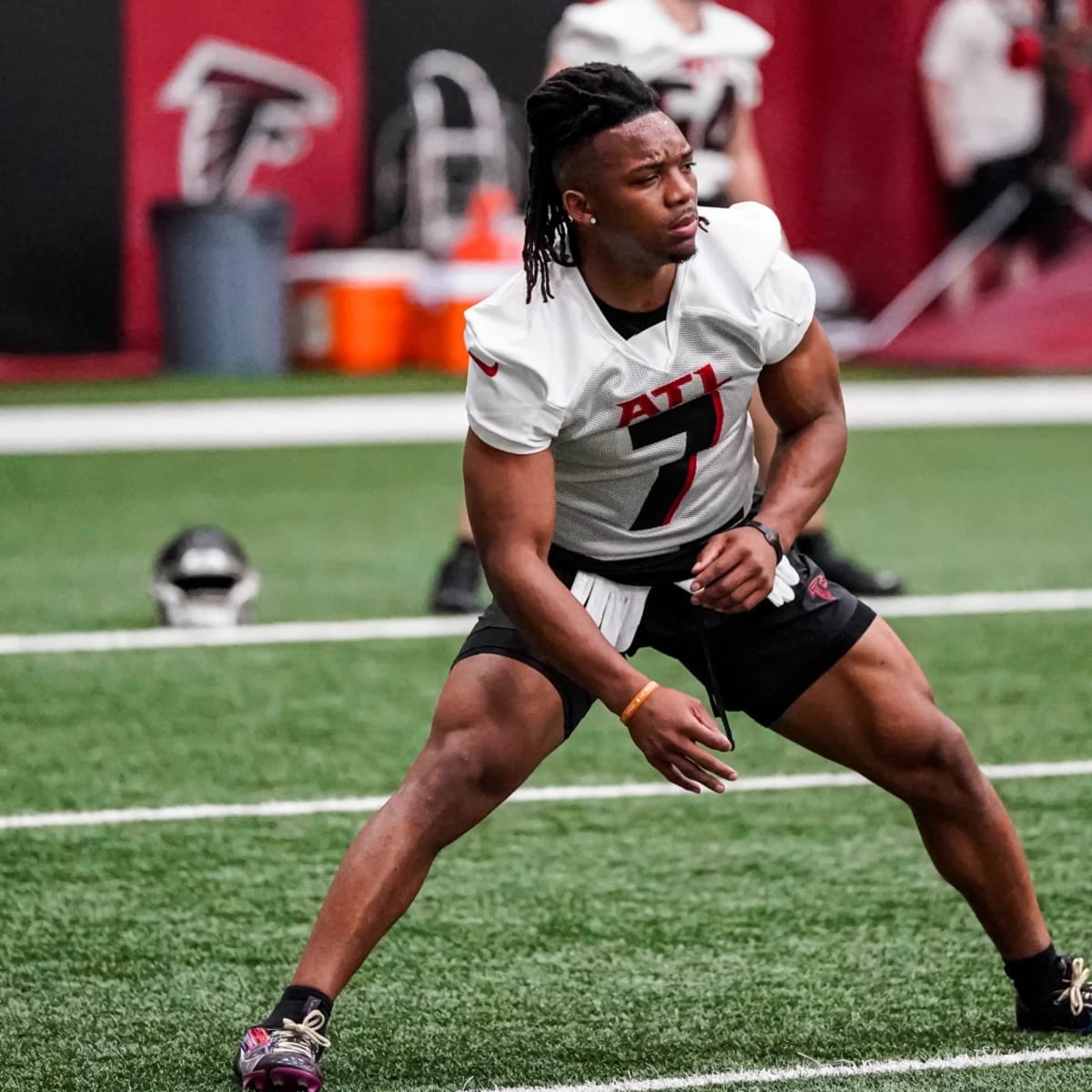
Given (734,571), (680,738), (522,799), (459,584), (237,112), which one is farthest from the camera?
(237,112)

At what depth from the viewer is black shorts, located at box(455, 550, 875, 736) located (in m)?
3.57

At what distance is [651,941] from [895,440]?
8.27 m

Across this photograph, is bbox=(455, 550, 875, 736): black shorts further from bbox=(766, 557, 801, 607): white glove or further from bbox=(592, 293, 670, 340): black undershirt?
bbox=(592, 293, 670, 340): black undershirt

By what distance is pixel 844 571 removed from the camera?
7570 mm

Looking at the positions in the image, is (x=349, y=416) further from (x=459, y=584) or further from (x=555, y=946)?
(x=555, y=946)

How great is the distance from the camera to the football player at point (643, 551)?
340cm

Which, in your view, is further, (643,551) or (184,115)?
(184,115)

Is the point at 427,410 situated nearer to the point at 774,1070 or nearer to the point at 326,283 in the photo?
the point at 326,283

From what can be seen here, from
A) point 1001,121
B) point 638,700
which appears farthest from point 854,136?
point 638,700

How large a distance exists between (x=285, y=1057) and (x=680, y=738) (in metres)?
0.82

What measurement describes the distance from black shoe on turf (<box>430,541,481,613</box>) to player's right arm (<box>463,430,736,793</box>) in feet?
13.0

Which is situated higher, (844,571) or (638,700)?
(638,700)

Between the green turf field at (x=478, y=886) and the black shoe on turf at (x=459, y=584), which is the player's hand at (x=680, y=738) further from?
the black shoe on turf at (x=459, y=584)

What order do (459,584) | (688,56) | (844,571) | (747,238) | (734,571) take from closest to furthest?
1. (734,571)
2. (747,238)
3. (688,56)
4. (459,584)
5. (844,571)
